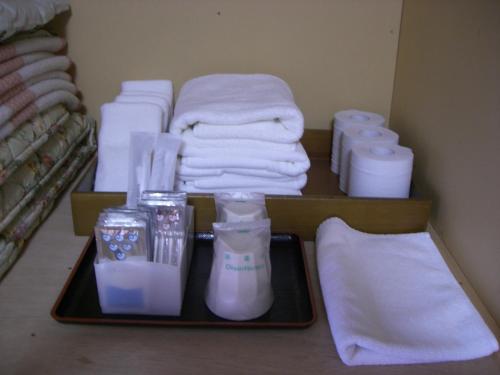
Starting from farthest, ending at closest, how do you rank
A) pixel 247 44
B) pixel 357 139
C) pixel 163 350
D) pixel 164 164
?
pixel 247 44 → pixel 357 139 → pixel 164 164 → pixel 163 350

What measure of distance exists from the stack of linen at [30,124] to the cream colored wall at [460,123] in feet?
2.11

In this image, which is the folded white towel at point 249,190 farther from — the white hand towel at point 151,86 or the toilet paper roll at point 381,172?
the white hand towel at point 151,86

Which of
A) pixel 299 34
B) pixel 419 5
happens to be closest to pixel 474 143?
pixel 419 5

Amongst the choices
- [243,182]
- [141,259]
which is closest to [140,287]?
[141,259]

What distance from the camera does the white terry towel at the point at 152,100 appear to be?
0.90 m

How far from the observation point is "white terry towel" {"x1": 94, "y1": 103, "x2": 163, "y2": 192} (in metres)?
0.82

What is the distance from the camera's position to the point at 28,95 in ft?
2.50

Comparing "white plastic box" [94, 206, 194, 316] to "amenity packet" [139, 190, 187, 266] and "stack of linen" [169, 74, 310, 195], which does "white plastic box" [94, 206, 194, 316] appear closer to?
"amenity packet" [139, 190, 187, 266]

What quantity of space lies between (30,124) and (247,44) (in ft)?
1.56

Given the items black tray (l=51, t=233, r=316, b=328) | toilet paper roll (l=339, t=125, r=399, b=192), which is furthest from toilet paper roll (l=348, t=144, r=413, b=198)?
black tray (l=51, t=233, r=316, b=328)

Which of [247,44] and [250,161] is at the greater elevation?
[247,44]

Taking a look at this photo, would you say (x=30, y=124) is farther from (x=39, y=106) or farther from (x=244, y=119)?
(x=244, y=119)

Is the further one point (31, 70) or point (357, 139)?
point (357, 139)

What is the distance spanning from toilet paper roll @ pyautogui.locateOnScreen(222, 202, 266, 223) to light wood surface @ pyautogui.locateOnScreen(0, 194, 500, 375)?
0.47 ft
